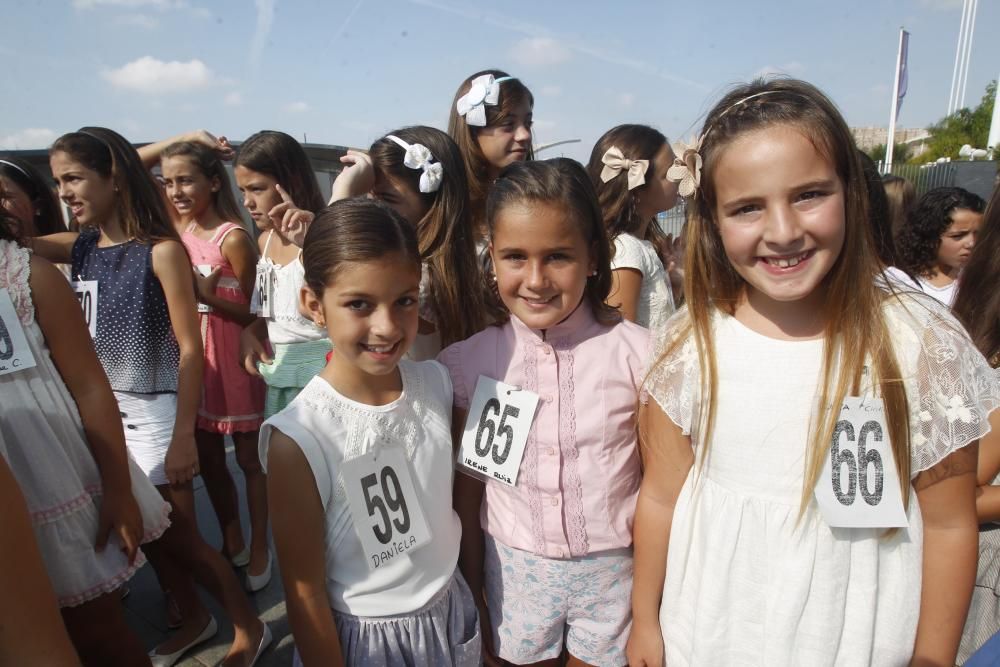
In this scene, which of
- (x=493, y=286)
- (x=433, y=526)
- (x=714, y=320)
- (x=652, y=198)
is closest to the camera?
(x=714, y=320)

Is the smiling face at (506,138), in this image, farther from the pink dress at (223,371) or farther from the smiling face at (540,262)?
the pink dress at (223,371)

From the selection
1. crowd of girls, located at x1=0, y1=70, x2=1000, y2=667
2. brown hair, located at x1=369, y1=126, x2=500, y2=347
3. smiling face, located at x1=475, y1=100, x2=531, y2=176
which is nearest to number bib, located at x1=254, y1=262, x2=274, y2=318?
crowd of girls, located at x1=0, y1=70, x2=1000, y2=667

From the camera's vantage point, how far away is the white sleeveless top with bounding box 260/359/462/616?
1.33 meters

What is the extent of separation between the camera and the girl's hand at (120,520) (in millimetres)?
1657

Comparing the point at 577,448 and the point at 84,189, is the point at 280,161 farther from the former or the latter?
the point at 577,448

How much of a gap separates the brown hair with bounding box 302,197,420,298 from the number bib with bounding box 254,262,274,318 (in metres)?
0.97

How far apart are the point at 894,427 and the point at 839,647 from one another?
0.49 metres

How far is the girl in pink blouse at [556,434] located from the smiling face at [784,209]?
1.41ft

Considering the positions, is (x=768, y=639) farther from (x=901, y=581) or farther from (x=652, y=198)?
(x=652, y=198)

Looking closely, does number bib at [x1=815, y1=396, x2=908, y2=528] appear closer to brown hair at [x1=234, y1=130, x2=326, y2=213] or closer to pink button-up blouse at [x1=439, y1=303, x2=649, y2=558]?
pink button-up blouse at [x1=439, y1=303, x2=649, y2=558]

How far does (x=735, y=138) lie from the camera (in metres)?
1.17

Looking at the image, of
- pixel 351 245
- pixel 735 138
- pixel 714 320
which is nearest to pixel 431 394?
pixel 351 245

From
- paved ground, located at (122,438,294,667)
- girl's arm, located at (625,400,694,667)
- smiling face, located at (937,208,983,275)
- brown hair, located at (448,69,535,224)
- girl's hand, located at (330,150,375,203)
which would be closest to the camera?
girl's arm, located at (625,400,694,667)

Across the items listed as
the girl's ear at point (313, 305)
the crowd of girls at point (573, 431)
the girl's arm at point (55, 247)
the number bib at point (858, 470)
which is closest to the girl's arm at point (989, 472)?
the crowd of girls at point (573, 431)
